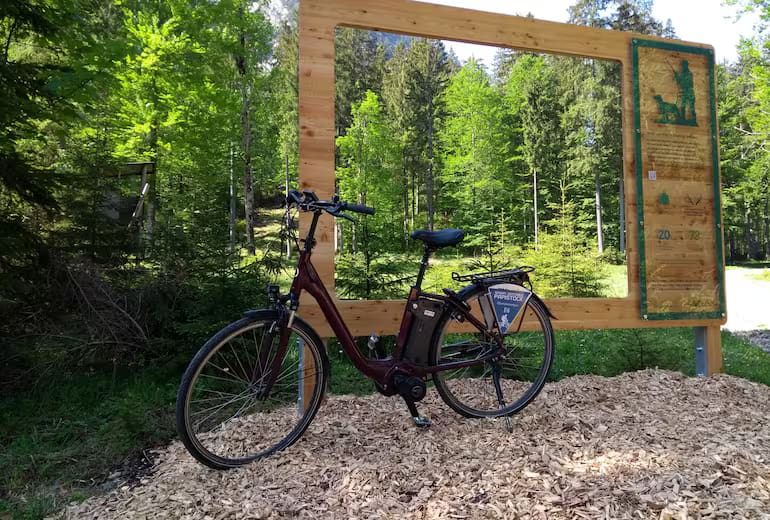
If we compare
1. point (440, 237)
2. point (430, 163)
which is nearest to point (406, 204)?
point (430, 163)

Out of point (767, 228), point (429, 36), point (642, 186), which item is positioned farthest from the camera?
point (767, 228)

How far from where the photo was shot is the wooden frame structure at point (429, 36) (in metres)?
3.33

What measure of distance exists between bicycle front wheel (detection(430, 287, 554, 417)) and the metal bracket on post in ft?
5.55

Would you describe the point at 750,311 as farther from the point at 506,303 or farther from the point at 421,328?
the point at 421,328

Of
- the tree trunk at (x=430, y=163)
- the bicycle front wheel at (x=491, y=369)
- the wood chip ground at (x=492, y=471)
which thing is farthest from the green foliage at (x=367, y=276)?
the wood chip ground at (x=492, y=471)

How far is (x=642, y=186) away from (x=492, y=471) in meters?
2.95

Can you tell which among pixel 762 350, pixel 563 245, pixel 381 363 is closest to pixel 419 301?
pixel 381 363

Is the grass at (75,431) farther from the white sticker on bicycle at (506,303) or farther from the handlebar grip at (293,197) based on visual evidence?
the white sticker on bicycle at (506,303)

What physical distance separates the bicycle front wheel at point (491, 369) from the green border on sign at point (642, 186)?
1232 mm

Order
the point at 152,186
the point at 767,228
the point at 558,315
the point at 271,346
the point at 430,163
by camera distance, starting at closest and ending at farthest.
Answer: the point at 271,346
the point at 558,315
the point at 430,163
the point at 152,186
the point at 767,228

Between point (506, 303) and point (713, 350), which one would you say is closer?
point (506, 303)

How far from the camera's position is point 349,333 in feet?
9.25

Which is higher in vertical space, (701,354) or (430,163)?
(430,163)

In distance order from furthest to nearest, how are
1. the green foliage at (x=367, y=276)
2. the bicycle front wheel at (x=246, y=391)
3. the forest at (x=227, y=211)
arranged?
the green foliage at (x=367, y=276), the forest at (x=227, y=211), the bicycle front wheel at (x=246, y=391)
